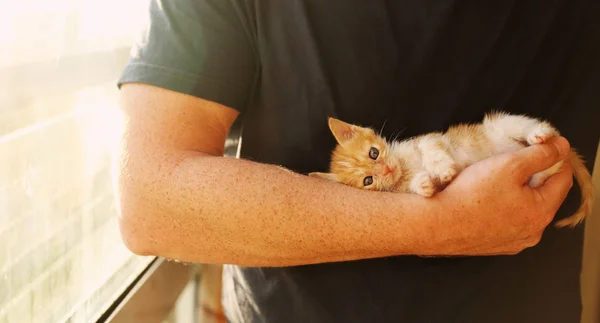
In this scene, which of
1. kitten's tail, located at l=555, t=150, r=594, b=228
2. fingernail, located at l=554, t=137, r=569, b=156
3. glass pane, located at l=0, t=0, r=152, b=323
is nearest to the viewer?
glass pane, located at l=0, t=0, r=152, b=323

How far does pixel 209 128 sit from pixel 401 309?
1.52 feet

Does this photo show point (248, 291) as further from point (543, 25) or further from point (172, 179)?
point (543, 25)

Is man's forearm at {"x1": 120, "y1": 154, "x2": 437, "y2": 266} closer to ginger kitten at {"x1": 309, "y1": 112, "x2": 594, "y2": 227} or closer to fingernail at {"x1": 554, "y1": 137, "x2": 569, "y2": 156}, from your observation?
ginger kitten at {"x1": 309, "y1": 112, "x2": 594, "y2": 227}

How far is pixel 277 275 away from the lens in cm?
83

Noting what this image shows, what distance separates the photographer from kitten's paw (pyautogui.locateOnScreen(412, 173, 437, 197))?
2.26 feet

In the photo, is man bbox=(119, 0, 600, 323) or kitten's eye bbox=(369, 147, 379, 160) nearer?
man bbox=(119, 0, 600, 323)

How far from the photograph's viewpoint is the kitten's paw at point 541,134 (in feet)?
2.44

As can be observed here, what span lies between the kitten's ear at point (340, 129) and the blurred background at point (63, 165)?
0.22m

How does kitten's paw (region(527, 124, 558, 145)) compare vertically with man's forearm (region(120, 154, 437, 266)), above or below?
above

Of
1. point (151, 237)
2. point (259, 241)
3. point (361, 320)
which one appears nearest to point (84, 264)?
point (151, 237)

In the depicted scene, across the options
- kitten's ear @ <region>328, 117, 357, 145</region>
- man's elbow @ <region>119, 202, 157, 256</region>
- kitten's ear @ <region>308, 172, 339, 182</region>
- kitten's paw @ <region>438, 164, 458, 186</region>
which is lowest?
man's elbow @ <region>119, 202, 157, 256</region>

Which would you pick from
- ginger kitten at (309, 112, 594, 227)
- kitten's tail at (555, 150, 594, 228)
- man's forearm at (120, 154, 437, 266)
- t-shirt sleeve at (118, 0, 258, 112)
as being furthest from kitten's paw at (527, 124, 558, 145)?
t-shirt sleeve at (118, 0, 258, 112)

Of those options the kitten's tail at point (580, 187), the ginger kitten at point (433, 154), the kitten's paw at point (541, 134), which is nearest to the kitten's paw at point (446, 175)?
the ginger kitten at point (433, 154)

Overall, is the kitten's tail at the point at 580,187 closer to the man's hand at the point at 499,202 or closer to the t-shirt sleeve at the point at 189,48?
the man's hand at the point at 499,202
